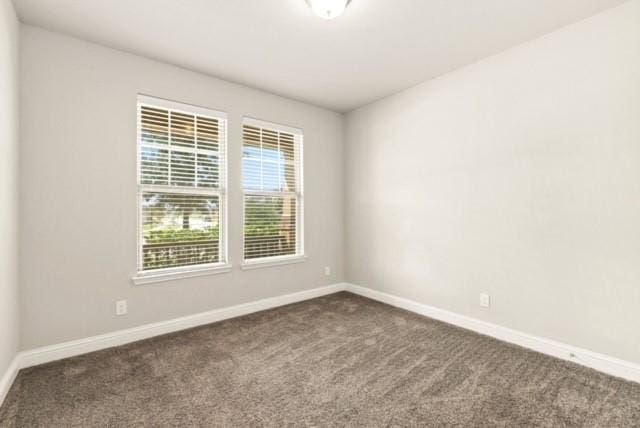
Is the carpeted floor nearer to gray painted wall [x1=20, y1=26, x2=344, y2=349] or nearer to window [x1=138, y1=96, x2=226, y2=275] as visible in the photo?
gray painted wall [x1=20, y1=26, x2=344, y2=349]

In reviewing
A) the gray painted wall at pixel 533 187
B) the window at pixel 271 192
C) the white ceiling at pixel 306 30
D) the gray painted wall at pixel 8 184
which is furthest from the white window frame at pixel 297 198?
the gray painted wall at pixel 8 184

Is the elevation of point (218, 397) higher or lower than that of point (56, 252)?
lower

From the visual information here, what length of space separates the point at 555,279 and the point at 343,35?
266 centimetres

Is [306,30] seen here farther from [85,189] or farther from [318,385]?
[318,385]

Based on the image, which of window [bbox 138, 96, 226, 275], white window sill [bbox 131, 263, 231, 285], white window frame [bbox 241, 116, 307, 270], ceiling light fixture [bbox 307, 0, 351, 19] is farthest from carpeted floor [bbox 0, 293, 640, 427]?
ceiling light fixture [bbox 307, 0, 351, 19]

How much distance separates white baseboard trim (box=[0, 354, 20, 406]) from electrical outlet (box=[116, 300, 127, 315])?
66 cm

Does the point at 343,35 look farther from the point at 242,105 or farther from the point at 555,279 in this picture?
the point at 555,279

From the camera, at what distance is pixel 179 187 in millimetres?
3027

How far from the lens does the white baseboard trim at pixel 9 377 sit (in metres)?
1.91

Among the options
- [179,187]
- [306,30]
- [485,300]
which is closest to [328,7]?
[306,30]

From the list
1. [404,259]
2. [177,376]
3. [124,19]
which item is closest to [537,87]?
[404,259]

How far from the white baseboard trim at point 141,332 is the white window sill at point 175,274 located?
0.41m

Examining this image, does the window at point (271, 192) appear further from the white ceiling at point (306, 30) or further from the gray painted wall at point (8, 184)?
the gray painted wall at point (8, 184)

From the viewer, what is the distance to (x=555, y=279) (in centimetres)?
247
